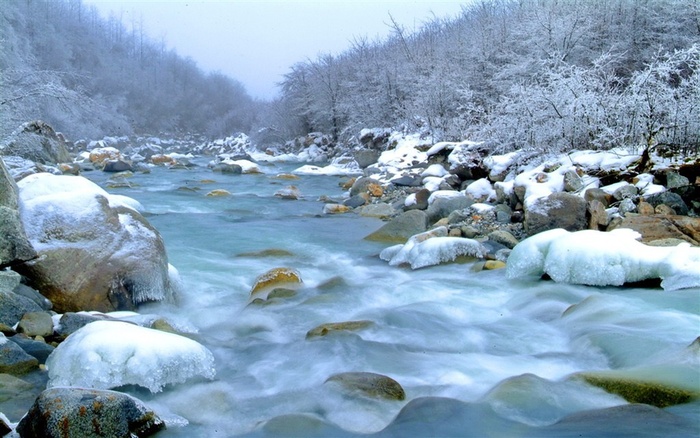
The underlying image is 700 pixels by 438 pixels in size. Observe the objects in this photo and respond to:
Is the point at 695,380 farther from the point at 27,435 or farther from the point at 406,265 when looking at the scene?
the point at 406,265

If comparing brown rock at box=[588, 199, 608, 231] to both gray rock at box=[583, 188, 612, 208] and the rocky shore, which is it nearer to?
the rocky shore

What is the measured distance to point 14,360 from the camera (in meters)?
3.76

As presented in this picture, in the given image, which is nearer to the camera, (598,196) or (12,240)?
(12,240)

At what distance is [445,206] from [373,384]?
6.93m

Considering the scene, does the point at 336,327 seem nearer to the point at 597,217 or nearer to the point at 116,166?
the point at 597,217

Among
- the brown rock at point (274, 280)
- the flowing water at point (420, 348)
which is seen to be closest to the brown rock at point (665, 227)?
the flowing water at point (420, 348)

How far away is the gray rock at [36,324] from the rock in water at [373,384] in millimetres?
2304

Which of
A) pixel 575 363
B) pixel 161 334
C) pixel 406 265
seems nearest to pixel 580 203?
pixel 406 265

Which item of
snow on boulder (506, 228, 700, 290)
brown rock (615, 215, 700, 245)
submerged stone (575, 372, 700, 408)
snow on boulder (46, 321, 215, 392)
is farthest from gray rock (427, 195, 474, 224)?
snow on boulder (46, 321, 215, 392)

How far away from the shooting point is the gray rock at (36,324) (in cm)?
432

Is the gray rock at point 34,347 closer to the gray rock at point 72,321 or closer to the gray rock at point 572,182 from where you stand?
the gray rock at point 72,321

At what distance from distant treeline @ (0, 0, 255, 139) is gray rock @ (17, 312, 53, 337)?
1137 inches

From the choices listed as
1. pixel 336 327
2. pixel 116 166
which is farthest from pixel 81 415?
pixel 116 166

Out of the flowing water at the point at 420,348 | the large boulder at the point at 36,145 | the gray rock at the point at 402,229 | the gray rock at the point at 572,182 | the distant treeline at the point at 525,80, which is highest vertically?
the distant treeline at the point at 525,80
